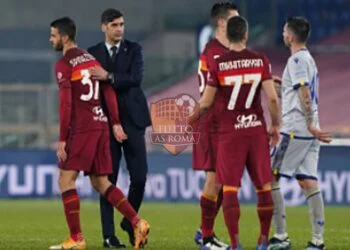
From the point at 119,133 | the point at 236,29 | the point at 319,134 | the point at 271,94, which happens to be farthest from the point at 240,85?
the point at 119,133

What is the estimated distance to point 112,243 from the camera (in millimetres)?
12359

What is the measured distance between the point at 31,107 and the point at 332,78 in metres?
7.87

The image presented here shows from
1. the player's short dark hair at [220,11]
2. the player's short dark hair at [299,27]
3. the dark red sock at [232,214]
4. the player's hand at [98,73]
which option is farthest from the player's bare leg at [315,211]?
the player's hand at [98,73]

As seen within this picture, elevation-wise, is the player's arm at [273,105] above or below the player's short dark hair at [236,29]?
below

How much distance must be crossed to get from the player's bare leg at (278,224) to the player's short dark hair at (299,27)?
1.32 meters

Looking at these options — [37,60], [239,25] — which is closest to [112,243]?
[239,25]

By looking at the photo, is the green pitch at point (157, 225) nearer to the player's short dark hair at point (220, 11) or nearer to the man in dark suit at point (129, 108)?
the man in dark suit at point (129, 108)

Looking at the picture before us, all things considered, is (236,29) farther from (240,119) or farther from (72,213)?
(72,213)

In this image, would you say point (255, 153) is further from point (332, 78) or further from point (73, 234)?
point (332, 78)

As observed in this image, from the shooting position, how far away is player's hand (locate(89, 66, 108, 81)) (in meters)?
11.9

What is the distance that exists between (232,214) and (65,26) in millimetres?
2297

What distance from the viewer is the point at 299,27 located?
11.7 meters

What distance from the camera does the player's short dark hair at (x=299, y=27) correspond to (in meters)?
11.7

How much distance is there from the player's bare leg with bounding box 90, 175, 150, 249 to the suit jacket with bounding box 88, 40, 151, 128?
0.93 meters
